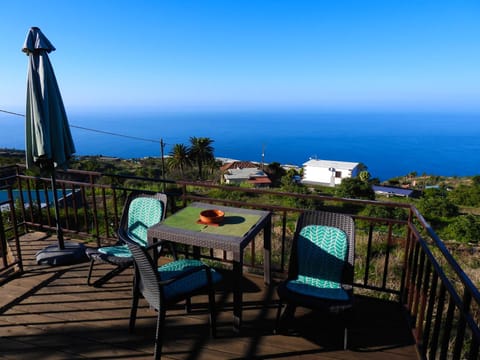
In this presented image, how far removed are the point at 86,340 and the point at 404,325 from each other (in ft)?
8.62

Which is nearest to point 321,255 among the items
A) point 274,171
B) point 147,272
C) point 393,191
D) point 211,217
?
point 211,217

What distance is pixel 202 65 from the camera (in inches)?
3593

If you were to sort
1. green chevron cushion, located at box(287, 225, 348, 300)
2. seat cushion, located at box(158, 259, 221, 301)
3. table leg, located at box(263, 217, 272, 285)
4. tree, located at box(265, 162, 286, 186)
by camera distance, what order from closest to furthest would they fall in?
seat cushion, located at box(158, 259, 221, 301) → green chevron cushion, located at box(287, 225, 348, 300) → table leg, located at box(263, 217, 272, 285) → tree, located at box(265, 162, 286, 186)

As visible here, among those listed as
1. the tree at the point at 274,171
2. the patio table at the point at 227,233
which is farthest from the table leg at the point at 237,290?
the tree at the point at 274,171

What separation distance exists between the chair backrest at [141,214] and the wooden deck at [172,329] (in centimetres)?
56

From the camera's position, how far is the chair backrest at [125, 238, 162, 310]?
Answer: 2004 millimetres

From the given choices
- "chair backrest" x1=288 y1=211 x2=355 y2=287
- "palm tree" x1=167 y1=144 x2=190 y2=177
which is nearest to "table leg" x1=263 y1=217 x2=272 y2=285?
"chair backrest" x1=288 y1=211 x2=355 y2=287

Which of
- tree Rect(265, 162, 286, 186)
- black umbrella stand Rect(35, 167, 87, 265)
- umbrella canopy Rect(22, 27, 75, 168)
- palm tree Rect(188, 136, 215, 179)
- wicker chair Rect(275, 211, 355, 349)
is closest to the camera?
wicker chair Rect(275, 211, 355, 349)

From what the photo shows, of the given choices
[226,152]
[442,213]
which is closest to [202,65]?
[226,152]

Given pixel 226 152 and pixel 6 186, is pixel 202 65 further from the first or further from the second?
pixel 6 186

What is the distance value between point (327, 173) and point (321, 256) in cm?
4898

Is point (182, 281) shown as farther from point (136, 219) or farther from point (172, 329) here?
point (136, 219)

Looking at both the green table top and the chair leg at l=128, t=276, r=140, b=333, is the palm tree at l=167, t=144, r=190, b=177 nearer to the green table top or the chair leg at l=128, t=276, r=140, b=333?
the green table top

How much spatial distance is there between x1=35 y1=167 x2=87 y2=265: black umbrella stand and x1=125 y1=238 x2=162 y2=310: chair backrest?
189 cm
